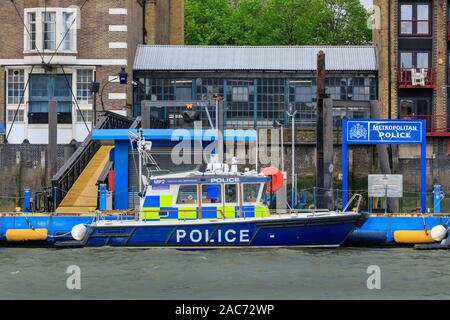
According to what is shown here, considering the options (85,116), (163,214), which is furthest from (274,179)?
(85,116)

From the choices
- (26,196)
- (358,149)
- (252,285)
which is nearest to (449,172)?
(358,149)

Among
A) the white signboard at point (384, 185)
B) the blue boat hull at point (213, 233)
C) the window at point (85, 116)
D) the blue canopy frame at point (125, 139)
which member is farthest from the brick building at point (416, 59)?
the blue boat hull at point (213, 233)

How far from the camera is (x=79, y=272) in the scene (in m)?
30.3

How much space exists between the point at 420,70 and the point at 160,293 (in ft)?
114

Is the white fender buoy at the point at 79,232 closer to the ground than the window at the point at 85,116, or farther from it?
closer to the ground

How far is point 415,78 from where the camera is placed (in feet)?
194

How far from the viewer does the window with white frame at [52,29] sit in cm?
5688

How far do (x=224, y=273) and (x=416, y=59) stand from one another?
31.8m

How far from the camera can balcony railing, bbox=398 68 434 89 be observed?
59094mm

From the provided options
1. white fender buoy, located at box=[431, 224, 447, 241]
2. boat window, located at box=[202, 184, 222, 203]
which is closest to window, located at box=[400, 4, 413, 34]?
white fender buoy, located at box=[431, 224, 447, 241]

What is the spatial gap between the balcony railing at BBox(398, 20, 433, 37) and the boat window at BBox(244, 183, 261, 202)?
1018 inches
